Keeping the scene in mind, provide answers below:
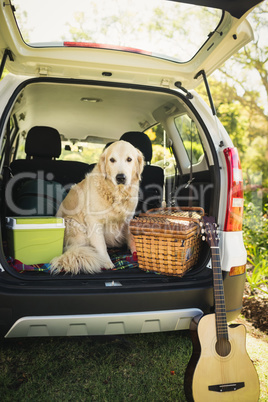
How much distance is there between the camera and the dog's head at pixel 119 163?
2816mm

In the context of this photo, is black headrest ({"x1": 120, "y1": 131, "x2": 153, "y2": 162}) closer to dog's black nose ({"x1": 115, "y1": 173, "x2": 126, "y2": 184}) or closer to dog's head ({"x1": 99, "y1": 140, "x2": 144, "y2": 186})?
dog's head ({"x1": 99, "y1": 140, "x2": 144, "y2": 186})

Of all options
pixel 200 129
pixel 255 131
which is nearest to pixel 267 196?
pixel 200 129

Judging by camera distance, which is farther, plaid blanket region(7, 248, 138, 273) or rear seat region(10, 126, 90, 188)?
rear seat region(10, 126, 90, 188)

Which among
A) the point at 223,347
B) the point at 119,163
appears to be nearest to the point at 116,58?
the point at 119,163

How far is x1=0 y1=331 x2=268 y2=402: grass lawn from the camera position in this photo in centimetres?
188

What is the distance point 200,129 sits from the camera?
8.29 feet

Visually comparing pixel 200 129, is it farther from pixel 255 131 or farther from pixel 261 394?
pixel 255 131

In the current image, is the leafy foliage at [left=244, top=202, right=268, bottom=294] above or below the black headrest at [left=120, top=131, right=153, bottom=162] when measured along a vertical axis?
below

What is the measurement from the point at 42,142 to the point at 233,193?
2.15 metres

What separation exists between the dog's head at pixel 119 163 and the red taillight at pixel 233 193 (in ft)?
3.11

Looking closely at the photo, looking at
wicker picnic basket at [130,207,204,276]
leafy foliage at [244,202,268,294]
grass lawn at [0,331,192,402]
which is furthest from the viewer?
leafy foliage at [244,202,268,294]

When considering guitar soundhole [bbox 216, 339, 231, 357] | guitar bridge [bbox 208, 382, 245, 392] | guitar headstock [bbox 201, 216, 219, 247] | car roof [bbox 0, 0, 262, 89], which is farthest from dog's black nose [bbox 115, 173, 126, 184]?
guitar bridge [bbox 208, 382, 245, 392]

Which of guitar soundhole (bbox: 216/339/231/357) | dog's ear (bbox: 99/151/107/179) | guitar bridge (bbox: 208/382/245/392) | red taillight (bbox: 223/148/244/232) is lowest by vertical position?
guitar bridge (bbox: 208/382/245/392)

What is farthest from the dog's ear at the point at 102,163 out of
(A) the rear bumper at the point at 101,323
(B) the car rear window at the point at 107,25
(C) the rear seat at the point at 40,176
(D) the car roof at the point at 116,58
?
(A) the rear bumper at the point at 101,323
